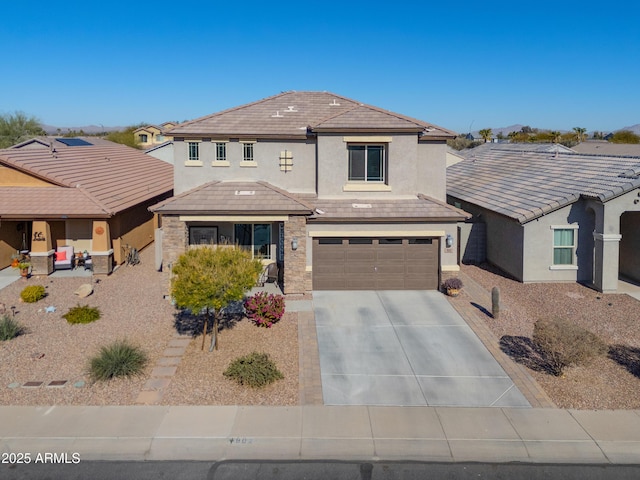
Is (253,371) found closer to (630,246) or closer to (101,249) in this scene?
(101,249)

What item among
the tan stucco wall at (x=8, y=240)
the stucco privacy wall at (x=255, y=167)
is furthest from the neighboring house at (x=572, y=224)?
the tan stucco wall at (x=8, y=240)

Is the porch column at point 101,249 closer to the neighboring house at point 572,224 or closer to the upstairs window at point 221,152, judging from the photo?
the upstairs window at point 221,152

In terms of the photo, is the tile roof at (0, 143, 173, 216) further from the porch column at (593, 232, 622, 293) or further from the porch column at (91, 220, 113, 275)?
the porch column at (593, 232, 622, 293)

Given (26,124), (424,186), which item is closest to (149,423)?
(424,186)

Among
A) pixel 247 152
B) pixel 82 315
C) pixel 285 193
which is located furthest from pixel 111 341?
pixel 247 152

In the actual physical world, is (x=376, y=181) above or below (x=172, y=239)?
above
